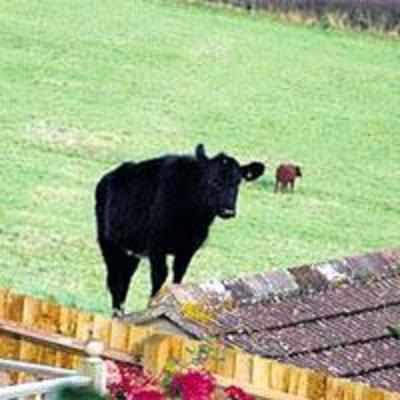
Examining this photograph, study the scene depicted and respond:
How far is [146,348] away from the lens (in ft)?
26.4

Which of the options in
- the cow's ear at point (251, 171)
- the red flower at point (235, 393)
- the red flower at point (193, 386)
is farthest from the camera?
the cow's ear at point (251, 171)

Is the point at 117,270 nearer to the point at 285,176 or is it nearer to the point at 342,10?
the point at 285,176

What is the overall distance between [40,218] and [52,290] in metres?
3.37

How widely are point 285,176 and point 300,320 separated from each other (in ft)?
40.7

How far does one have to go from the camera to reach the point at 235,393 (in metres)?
7.58

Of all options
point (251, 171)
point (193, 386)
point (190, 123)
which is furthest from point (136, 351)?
point (190, 123)

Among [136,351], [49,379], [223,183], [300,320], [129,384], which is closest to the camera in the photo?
[49,379]

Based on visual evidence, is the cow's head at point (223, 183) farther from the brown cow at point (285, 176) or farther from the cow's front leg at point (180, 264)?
the brown cow at point (285, 176)

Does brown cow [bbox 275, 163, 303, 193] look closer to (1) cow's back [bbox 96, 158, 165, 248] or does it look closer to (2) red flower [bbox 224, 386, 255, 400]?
(1) cow's back [bbox 96, 158, 165, 248]

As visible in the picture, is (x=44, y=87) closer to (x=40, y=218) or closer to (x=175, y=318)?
(x=40, y=218)

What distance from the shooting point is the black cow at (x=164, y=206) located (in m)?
13.2

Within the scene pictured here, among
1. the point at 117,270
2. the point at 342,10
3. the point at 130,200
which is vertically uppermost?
the point at 130,200

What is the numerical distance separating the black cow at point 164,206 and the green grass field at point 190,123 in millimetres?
593

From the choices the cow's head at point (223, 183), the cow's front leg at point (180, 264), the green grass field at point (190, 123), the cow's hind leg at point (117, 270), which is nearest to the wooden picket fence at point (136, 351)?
the cow's head at point (223, 183)
